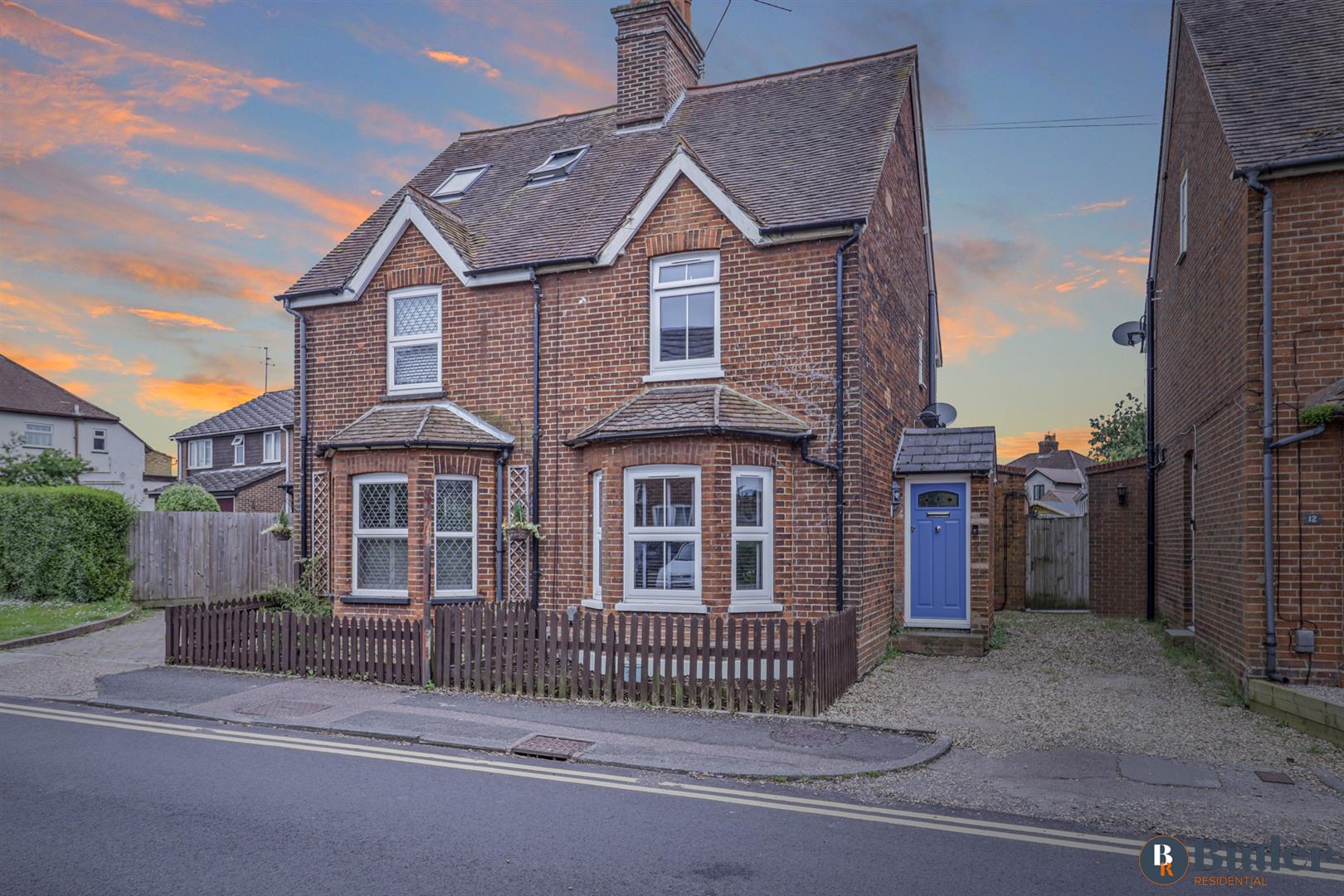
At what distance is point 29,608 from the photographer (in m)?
17.5

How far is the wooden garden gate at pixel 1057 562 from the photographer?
21016 mm

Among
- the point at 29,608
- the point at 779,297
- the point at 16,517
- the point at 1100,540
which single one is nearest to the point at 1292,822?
the point at 779,297

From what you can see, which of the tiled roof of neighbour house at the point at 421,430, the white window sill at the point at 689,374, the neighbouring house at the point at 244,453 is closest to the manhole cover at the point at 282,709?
the tiled roof of neighbour house at the point at 421,430

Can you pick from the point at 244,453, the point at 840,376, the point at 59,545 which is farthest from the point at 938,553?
the point at 244,453

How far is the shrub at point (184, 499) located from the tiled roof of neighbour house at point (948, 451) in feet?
74.5

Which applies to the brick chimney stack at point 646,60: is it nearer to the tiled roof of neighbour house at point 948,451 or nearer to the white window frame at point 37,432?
the tiled roof of neighbour house at point 948,451

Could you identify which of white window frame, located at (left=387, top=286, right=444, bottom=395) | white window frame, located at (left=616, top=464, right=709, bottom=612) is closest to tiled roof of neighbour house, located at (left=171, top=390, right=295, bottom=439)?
white window frame, located at (left=387, top=286, right=444, bottom=395)

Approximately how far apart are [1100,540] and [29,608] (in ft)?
73.8

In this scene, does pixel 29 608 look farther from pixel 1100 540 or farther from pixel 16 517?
pixel 1100 540

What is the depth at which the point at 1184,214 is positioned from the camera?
48.4 feet

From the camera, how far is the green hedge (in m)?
18.4

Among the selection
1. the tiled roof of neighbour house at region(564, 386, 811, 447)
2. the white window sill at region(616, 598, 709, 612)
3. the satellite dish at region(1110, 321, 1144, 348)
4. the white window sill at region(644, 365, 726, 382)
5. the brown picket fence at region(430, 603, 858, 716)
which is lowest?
the brown picket fence at region(430, 603, 858, 716)

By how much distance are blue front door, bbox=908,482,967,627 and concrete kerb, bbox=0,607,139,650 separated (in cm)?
1433

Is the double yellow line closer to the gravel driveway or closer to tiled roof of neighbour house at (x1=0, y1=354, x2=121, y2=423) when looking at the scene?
the gravel driveway
